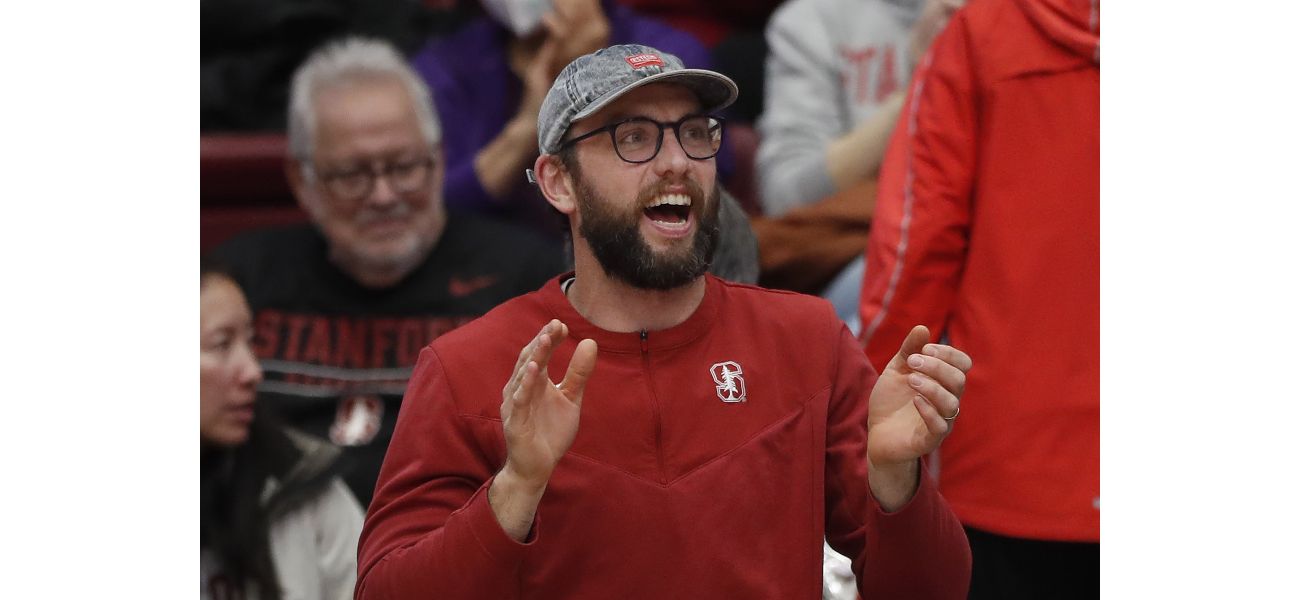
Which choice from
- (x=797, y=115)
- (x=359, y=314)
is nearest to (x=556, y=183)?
(x=359, y=314)

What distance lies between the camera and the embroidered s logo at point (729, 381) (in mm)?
2201

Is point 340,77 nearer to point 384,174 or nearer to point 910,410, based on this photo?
point 384,174

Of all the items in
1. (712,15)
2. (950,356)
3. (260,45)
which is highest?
(712,15)

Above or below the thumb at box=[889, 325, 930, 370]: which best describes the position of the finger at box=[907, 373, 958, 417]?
below

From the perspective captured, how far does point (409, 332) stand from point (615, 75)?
5.47 ft

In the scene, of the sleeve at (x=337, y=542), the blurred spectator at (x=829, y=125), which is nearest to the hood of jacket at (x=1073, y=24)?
the blurred spectator at (x=829, y=125)

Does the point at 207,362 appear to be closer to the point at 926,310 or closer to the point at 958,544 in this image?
the point at 926,310

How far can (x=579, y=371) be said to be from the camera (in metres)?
1.98

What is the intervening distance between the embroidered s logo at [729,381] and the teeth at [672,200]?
0.75 feet

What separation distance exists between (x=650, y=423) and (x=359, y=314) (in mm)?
1759

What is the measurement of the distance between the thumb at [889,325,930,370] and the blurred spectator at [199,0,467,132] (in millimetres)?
2831

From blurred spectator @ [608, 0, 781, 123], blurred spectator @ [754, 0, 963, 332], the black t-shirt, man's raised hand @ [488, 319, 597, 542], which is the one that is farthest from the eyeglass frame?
man's raised hand @ [488, 319, 597, 542]

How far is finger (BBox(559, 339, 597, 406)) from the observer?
1967 mm

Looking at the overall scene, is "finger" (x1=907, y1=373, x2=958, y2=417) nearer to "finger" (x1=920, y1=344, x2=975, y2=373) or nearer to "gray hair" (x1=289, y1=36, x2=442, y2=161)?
"finger" (x1=920, y1=344, x2=975, y2=373)
